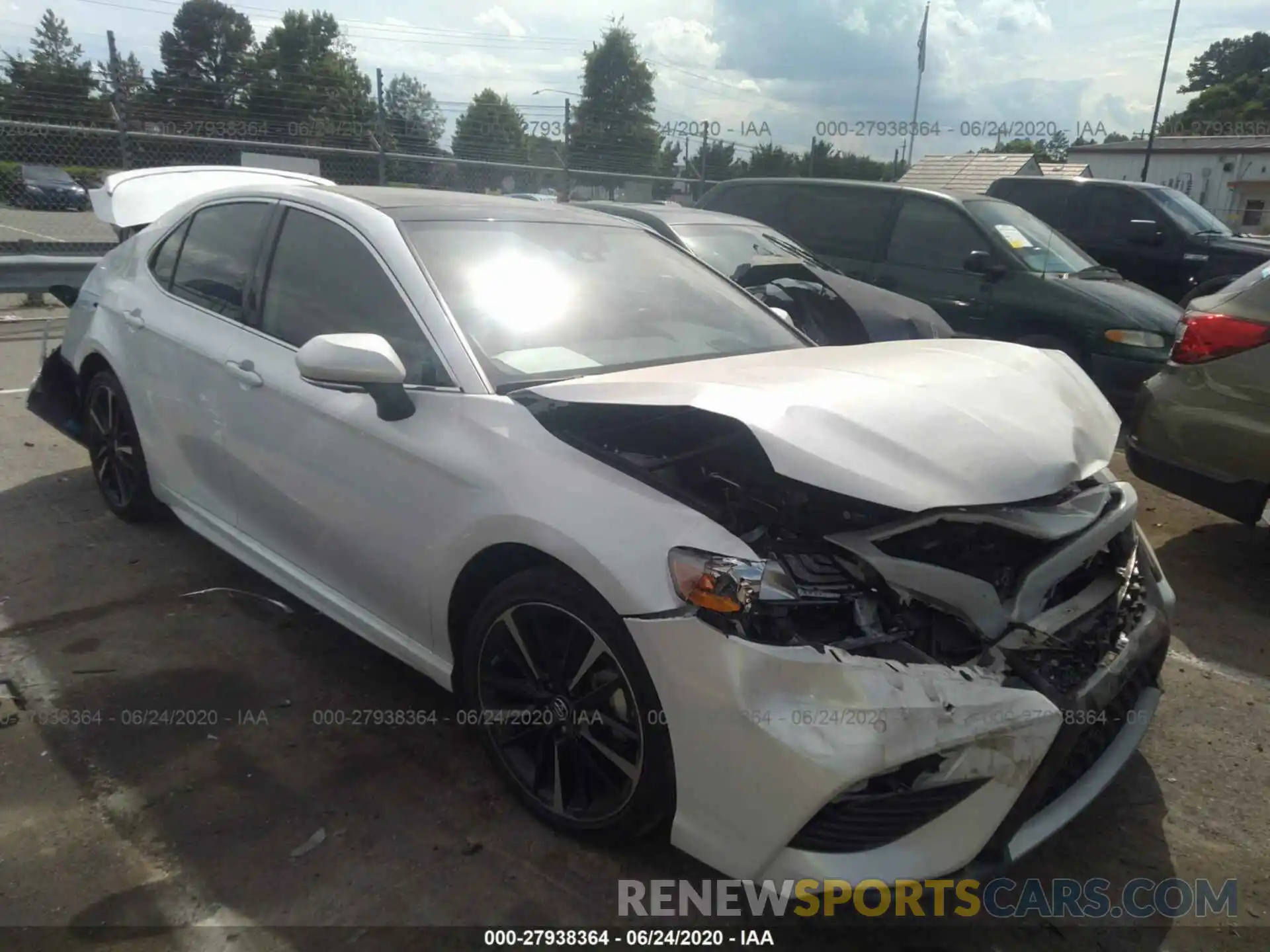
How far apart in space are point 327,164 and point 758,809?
47.5 feet

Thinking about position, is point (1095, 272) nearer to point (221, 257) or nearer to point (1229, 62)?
point (221, 257)

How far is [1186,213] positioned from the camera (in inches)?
378

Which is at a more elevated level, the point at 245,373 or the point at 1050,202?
the point at 1050,202

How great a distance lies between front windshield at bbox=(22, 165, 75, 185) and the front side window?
12.0 meters

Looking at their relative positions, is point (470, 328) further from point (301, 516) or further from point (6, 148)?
point (6, 148)

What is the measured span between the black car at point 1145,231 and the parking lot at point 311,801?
650 cm

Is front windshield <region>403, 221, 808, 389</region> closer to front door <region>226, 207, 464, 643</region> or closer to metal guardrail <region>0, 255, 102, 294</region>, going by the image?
front door <region>226, 207, 464, 643</region>

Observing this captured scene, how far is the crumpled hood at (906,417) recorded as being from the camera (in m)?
2.11

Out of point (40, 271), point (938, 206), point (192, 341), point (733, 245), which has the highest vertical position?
point (938, 206)

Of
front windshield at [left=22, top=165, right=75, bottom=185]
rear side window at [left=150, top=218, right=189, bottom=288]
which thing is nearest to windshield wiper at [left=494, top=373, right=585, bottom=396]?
rear side window at [left=150, top=218, right=189, bottom=288]

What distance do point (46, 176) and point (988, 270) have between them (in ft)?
51.6

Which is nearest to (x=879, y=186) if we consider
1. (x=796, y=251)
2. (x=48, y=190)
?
(x=796, y=251)

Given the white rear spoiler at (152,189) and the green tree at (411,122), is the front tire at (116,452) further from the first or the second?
the green tree at (411,122)

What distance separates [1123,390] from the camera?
21.7ft
